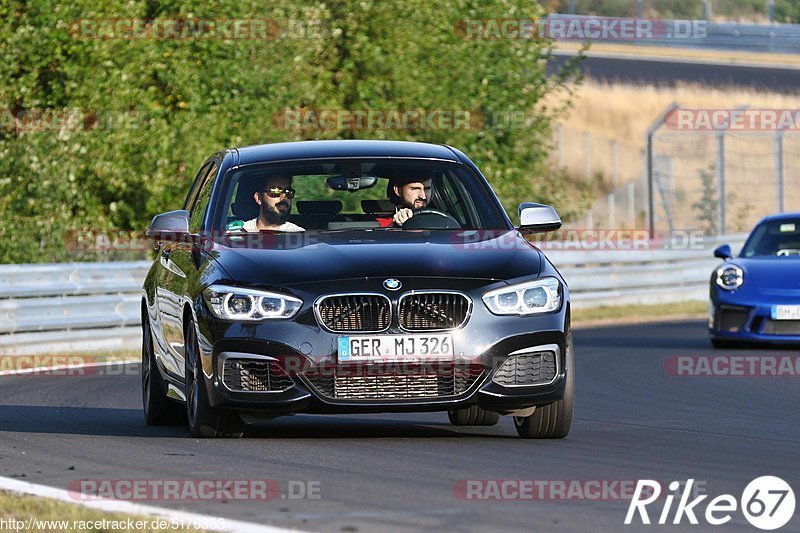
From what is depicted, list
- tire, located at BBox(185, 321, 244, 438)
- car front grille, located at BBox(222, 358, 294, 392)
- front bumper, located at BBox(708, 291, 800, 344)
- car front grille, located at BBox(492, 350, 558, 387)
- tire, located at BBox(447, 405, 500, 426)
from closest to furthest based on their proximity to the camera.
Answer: car front grille, located at BBox(222, 358, 294, 392) < car front grille, located at BBox(492, 350, 558, 387) < tire, located at BBox(185, 321, 244, 438) < tire, located at BBox(447, 405, 500, 426) < front bumper, located at BBox(708, 291, 800, 344)

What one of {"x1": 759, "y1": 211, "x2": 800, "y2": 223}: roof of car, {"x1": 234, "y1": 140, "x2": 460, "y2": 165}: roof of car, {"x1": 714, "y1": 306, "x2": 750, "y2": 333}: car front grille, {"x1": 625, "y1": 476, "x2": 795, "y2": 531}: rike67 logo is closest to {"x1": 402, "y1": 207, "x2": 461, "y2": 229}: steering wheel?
{"x1": 234, "y1": 140, "x2": 460, "y2": 165}: roof of car

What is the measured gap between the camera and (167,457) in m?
8.12

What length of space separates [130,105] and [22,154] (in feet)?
5.98

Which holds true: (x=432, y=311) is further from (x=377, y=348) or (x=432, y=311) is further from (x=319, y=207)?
(x=319, y=207)

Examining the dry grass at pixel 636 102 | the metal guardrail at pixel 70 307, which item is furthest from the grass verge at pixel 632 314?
the dry grass at pixel 636 102

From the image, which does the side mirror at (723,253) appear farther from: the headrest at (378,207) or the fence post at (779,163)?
the fence post at (779,163)

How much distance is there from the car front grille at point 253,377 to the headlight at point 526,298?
1.04m

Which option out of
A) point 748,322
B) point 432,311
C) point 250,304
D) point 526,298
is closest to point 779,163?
point 748,322

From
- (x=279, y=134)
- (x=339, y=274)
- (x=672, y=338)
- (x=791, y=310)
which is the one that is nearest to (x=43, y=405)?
(x=339, y=274)

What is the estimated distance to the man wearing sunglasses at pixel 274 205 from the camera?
9.41 metres

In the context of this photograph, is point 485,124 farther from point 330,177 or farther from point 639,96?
point 639,96

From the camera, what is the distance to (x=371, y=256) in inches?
336

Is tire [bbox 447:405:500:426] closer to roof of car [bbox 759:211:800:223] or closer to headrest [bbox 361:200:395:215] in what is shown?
headrest [bbox 361:200:395:215]

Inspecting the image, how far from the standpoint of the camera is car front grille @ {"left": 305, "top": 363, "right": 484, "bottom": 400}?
27.0 ft
